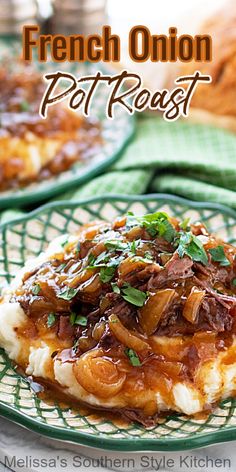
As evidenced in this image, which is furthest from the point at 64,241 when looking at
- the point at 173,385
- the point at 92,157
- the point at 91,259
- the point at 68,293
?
the point at 92,157

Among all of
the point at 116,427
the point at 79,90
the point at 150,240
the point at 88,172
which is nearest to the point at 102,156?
the point at 88,172

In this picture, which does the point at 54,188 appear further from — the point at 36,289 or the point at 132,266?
the point at 132,266

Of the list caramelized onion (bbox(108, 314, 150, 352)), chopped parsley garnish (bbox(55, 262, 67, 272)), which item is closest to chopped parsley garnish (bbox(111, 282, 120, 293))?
caramelized onion (bbox(108, 314, 150, 352))

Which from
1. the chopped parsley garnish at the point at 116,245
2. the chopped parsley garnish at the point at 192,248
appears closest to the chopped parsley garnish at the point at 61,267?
the chopped parsley garnish at the point at 116,245

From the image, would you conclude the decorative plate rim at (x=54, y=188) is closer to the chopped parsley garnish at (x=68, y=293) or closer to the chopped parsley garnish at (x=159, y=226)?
the chopped parsley garnish at (x=159, y=226)

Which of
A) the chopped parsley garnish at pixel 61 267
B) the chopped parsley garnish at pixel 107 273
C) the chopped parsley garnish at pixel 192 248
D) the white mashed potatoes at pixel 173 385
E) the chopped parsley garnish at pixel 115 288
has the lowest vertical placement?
the white mashed potatoes at pixel 173 385

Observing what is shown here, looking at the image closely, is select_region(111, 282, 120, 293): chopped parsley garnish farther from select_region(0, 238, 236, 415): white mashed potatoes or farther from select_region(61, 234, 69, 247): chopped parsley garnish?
select_region(61, 234, 69, 247): chopped parsley garnish
